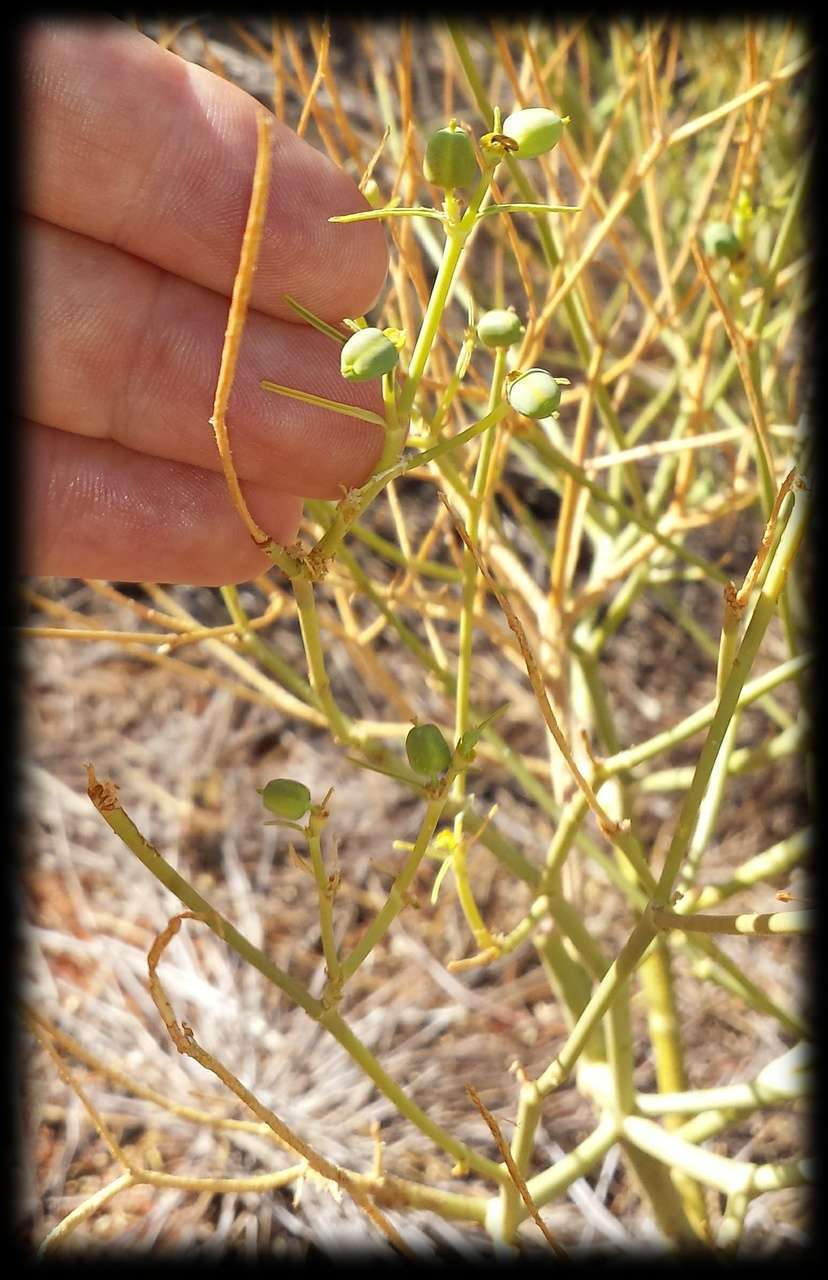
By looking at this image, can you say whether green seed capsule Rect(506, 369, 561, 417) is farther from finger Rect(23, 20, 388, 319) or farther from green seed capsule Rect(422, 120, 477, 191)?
finger Rect(23, 20, 388, 319)

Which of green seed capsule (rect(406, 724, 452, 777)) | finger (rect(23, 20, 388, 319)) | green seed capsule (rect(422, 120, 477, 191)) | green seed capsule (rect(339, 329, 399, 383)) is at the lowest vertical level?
green seed capsule (rect(406, 724, 452, 777))

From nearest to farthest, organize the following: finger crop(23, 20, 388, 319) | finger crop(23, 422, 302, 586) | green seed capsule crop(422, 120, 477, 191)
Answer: green seed capsule crop(422, 120, 477, 191) → finger crop(23, 20, 388, 319) → finger crop(23, 422, 302, 586)

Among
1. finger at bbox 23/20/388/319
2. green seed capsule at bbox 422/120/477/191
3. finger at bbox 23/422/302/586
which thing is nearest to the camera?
green seed capsule at bbox 422/120/477/191

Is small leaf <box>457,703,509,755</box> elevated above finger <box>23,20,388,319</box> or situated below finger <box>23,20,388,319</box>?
below

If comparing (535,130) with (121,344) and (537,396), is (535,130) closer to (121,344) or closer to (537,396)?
(537,396)

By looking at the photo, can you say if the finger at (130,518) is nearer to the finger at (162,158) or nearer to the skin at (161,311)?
the skin at (161,311)

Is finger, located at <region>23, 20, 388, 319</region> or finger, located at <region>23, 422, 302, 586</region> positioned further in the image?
finger, located at <region>23, 422, 302, 586</region>

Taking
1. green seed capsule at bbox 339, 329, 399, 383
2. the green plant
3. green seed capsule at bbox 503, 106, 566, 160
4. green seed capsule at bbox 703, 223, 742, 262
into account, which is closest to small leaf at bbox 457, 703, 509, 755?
the green plant

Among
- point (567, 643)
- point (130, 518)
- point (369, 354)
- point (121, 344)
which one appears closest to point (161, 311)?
point (121, 344)

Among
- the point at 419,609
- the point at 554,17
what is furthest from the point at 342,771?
the point at 554,17
